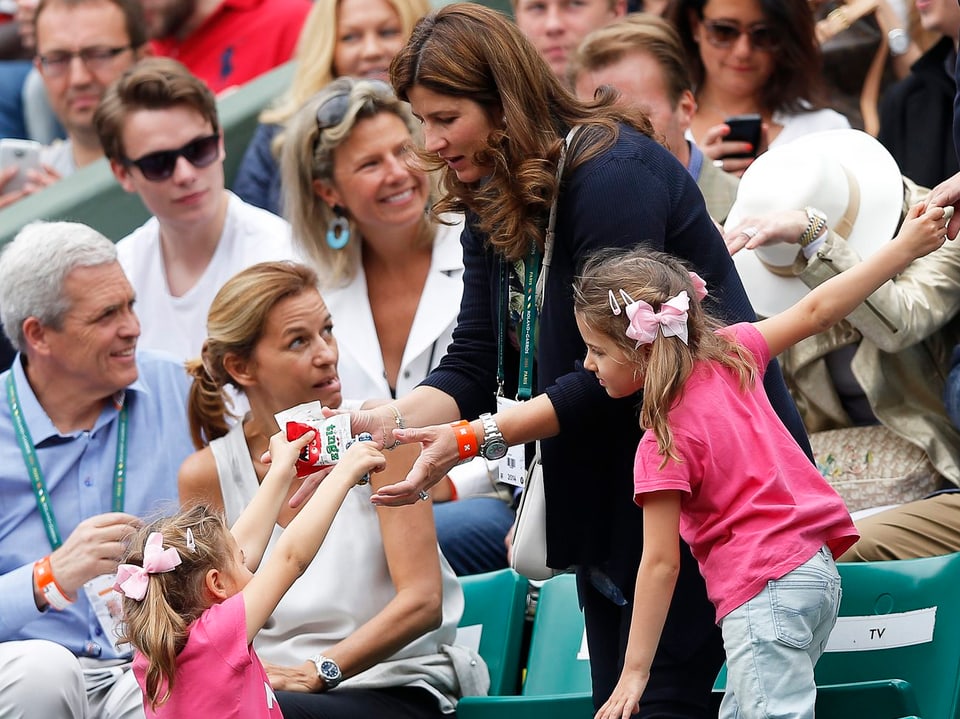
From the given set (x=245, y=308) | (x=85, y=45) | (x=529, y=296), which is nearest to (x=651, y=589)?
(x=529, y=296)

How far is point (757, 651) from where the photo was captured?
2.64m

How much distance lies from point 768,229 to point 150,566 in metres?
1.50

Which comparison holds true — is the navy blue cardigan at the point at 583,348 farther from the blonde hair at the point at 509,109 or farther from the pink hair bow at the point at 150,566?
the pink hair bow at the point at 150,566

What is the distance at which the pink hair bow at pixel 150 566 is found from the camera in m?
2.83

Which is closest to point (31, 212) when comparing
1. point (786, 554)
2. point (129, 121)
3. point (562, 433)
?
point (129, 121)

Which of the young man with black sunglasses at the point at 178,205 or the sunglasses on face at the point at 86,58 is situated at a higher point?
the sunglasses on face at the point at 86,58

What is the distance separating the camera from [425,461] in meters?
2.92

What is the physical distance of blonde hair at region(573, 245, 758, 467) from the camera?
2.68 m

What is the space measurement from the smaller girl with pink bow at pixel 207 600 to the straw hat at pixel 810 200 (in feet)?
3.84

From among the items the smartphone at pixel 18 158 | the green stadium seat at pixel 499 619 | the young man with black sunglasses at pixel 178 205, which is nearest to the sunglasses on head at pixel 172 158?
the young man with black sunglasses at pixel 178 205

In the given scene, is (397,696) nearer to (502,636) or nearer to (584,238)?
(502,636)

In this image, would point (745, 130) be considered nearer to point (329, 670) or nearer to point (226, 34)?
point (329, 670)

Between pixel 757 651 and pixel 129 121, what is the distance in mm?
3108

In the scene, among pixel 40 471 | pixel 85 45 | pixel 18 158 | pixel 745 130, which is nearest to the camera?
pixel 40 471
